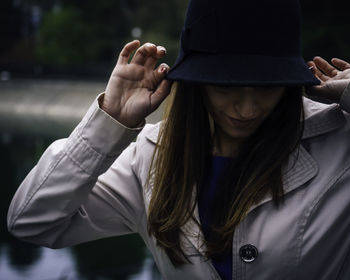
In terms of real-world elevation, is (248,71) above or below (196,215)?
above

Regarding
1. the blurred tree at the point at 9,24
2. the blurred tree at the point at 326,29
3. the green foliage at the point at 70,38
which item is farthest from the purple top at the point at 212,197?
the blurred tree at the point at 9,24

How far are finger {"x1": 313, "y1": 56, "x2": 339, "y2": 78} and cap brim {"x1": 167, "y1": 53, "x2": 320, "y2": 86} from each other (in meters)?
0.29

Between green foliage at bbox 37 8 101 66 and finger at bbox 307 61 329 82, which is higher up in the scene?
finger at bbox 307 61 329 82

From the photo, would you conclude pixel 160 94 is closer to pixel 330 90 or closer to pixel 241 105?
pixel 241 105

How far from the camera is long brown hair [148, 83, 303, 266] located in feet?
5.32

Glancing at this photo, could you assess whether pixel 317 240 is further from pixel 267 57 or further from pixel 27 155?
pixel 27 155

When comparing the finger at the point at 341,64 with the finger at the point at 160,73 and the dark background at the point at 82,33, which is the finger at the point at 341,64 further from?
the dark background at the point at 82,33

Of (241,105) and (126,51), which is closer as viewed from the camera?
(241,105)

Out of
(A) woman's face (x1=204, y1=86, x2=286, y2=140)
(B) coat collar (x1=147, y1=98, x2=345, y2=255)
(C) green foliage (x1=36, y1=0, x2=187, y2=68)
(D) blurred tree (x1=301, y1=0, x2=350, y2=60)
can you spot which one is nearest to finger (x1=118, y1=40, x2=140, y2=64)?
(A) woman's face (x1=204, y1=86, x2=286, y2=140)

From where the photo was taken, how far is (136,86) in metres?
1.78

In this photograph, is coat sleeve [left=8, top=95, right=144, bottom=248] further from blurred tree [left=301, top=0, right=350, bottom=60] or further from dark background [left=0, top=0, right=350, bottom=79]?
dark background [left=0, top=0, right=350, bottom=79]

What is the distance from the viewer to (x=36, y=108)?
88.5ft

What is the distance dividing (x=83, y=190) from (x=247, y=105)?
1.61 ft

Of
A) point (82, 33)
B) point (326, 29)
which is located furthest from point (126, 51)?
point (82, 33)
